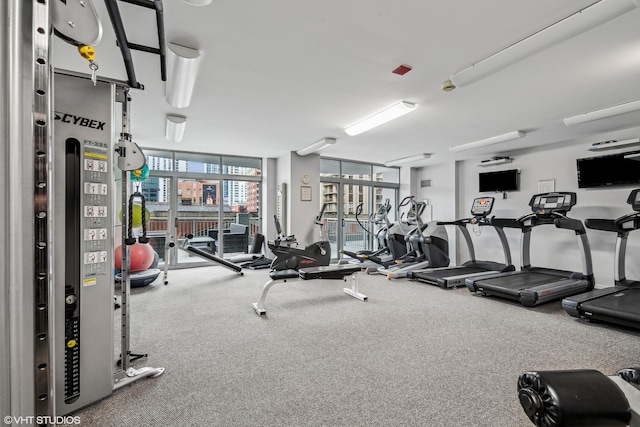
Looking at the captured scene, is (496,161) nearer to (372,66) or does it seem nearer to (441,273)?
(441,273)

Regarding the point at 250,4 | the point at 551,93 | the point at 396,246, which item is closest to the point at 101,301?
the point at 250,4

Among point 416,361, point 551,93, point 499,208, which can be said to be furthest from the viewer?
point 499,208

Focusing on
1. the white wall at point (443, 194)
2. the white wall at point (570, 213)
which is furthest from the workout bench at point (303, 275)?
the white wall at point (443, 194)

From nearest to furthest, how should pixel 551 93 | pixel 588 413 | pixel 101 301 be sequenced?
1. pixel 588 413
2. pixel 101 301
3. pixel 551 93

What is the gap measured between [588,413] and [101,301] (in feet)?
7.80

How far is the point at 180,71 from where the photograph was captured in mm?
2682

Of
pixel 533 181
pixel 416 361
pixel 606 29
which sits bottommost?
pixel 416 361

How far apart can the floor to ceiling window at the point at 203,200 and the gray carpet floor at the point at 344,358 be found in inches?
100

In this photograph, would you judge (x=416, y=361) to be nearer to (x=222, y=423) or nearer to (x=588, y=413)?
(x=222, y=423)

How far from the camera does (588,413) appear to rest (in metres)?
0.70

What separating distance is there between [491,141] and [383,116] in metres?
2.62

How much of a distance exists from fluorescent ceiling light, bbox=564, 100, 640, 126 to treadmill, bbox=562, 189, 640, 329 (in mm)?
1156

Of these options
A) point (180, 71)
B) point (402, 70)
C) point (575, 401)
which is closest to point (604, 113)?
point (402, 70)

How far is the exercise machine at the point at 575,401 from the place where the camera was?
27.4 inches
